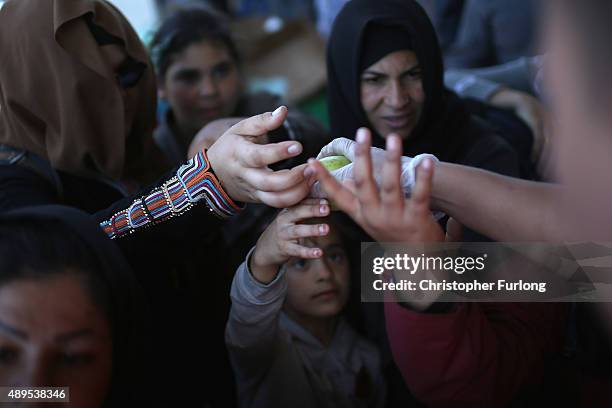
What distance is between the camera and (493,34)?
2.75 metres

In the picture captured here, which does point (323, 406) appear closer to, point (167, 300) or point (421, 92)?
point (167, 300)

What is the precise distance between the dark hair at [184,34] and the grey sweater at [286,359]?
4.01 feet

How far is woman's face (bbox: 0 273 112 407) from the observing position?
32.4 inches

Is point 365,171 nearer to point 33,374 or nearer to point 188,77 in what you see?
point 33,374

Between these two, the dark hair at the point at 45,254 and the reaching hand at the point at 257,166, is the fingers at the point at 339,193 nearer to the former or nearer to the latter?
the reaching hand at the point at 257,166

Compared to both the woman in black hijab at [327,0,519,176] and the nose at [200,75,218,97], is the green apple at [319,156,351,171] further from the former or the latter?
the nose at [200,75,218,97]

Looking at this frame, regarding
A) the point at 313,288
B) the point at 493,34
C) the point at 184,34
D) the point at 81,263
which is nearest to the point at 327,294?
the point at 313,288

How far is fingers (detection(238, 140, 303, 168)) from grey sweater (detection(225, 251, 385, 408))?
0.23 m

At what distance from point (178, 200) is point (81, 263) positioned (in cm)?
27

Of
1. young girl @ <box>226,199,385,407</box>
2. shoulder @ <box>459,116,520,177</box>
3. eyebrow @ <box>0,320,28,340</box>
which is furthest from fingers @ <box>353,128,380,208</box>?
shoulder @ <box>459,116,520,177</box>

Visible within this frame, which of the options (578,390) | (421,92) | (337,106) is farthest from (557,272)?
(337,106)

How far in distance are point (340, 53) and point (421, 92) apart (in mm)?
264

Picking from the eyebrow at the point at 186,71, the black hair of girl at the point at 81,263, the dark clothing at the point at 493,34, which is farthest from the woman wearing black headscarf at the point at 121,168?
the dark clothing at the point at 493,34

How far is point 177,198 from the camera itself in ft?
3.69
